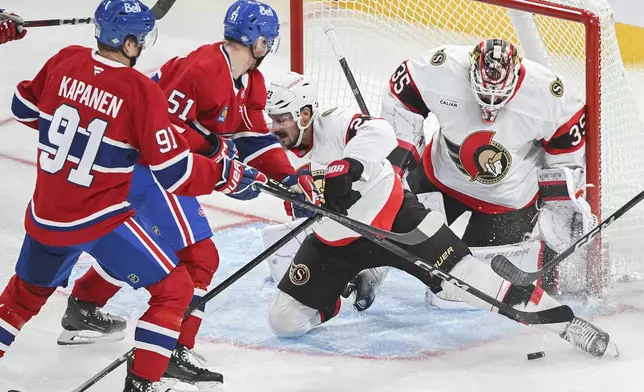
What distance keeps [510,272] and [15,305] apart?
148 cm

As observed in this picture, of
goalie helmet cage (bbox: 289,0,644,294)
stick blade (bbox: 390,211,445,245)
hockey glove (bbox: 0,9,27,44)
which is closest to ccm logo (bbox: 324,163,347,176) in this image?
stick blade (bbox: 390,211,445,245)

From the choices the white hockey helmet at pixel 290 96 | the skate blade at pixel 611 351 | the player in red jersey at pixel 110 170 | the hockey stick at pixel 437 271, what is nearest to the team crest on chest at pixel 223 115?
the white hockey helmet at pixel 290 96

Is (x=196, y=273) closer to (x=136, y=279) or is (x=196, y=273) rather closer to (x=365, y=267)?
(x=136, y=279)

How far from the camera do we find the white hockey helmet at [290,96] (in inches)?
118

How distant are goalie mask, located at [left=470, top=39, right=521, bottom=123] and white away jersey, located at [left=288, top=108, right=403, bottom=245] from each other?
0.40 m

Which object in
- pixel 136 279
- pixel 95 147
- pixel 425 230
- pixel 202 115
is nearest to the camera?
pixel 95 147

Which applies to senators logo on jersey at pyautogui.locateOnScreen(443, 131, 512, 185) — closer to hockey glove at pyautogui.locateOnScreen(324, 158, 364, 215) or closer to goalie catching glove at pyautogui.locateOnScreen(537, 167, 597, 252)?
goalie catching glove at pyautogui.locateOnScreen(537, 167, 597, 252)

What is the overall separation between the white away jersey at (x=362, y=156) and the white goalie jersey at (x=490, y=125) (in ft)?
1.30

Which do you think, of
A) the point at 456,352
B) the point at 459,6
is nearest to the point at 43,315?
the point at 456,352

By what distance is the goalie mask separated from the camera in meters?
3.20

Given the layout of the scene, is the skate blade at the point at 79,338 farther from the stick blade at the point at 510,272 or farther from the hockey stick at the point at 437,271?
the stick blade at the point at 510,272

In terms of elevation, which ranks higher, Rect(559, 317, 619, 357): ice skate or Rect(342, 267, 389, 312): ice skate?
Rect(559, 317, 619, 357): ice skate

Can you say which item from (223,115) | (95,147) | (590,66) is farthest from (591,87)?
(95,147)

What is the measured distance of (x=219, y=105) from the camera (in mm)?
2850
